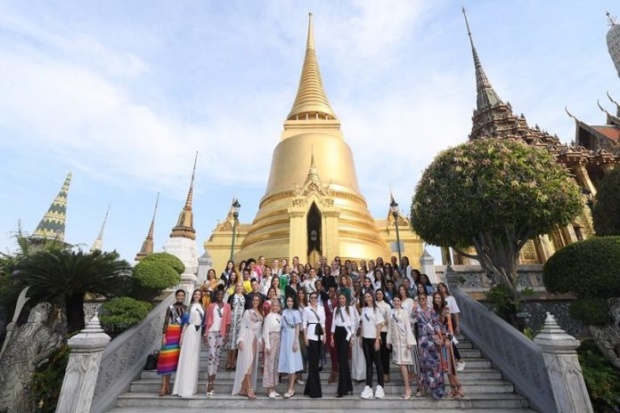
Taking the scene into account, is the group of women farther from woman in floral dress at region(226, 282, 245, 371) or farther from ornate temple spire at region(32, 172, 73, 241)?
ornate temple spire at region(32, 172, 73, 241)

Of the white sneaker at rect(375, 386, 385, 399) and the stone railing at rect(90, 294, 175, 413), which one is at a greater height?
the stone railing at rect(90, 294, 175, 413)

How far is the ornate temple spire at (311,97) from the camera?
915 inches

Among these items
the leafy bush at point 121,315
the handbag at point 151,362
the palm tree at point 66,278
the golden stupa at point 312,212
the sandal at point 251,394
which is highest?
the golden stupa at point 312,212

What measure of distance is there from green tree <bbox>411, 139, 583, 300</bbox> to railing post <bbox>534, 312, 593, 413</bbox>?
254 cm

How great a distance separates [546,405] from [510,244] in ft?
14.3

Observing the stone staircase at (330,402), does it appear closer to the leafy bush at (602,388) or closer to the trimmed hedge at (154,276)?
the leafy bush at (602,388)

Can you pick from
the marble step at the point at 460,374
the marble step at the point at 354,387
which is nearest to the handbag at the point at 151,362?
the marble step at the point at 460,374

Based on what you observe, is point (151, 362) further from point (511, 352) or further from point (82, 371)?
point (511, 352)

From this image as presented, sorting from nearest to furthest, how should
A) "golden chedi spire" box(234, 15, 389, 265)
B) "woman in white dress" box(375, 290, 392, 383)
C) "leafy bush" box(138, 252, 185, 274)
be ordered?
"woman in white dress" box(375, 290, 392, 383)
"leafy bush" box(138, 252, 185, 274)
"golden chedi spire" box(234, 15, 389, 265)

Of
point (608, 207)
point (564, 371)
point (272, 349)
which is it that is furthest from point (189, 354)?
point (608, 207)

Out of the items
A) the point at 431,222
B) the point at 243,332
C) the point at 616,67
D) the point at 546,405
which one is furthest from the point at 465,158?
the point at 616,67

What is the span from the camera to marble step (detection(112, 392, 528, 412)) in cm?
518

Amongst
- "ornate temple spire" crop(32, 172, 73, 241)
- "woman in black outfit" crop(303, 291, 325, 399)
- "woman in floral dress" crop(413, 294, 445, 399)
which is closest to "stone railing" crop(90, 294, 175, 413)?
"woman in black outfit" crop(303, 291, 325, 399)

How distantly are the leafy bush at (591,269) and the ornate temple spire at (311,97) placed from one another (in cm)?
1786
